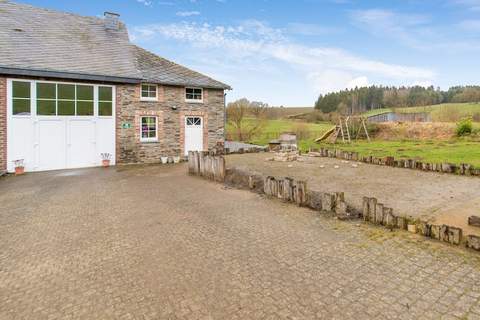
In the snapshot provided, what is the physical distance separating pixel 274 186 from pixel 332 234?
9.94 feet

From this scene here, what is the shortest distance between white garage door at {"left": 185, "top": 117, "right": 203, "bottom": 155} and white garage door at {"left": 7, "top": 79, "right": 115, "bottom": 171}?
4.24 metres

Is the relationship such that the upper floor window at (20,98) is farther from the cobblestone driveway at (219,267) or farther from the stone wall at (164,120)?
the cobblestone driveway at (219,267)

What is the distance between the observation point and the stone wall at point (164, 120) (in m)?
16.6

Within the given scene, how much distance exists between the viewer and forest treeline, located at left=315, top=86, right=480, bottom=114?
5300 centimetres

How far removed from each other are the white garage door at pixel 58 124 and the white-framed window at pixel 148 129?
61.1 inches

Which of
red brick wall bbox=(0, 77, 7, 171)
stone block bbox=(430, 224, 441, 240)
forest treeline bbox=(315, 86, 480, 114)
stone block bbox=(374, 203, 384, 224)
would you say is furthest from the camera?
Answer: forest treeline bbox=(315, 86, 480, 114)

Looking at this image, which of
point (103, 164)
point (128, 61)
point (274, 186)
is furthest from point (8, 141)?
point (274, 186)

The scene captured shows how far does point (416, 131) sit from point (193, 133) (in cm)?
2019

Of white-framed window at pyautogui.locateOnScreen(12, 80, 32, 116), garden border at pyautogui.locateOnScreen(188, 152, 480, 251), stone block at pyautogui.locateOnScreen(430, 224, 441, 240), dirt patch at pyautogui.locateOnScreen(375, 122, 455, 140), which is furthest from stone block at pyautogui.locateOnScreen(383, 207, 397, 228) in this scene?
dirt patch at pyautogui.locateOnScreen(375, 122, 455, 140)

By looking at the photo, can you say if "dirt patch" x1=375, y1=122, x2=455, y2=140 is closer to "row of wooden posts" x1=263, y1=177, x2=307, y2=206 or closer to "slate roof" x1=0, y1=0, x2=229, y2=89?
"slate roof" x1=0, y1=0, x2=229, y2=89

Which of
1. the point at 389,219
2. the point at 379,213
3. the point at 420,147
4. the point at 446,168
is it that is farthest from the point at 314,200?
the point at 420,147

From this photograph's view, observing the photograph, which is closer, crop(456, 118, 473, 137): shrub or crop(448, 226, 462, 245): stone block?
crop(448, 226, 462, 245): stone block

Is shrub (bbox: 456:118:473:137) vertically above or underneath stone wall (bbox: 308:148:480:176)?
above

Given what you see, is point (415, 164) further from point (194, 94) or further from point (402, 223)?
point (194, 94)
